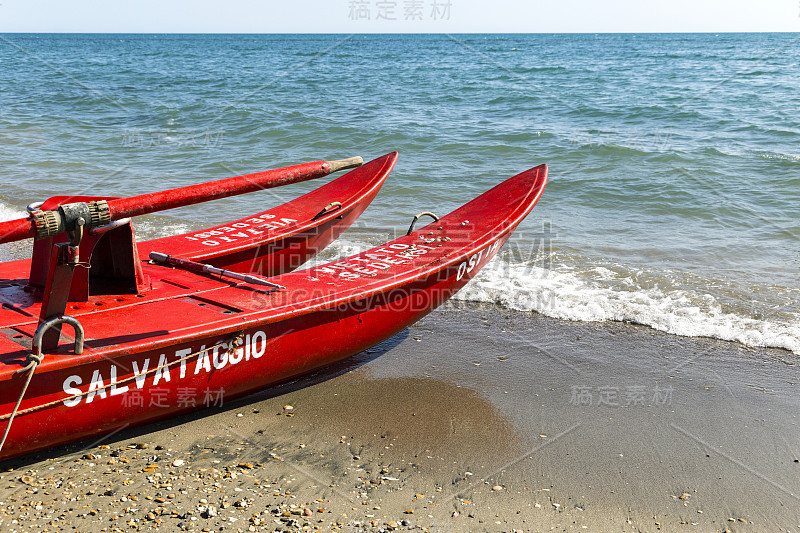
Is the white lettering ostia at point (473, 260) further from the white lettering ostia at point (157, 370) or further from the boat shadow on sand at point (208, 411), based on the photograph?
the white lettering ostia at point (157, 370)

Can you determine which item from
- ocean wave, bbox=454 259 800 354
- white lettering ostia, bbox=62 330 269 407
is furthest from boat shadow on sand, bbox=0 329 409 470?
ocean wave, bbox=454 259 800 354

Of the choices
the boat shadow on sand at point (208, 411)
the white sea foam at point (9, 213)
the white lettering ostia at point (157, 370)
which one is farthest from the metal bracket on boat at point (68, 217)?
the white sea foam at point (9, 213)

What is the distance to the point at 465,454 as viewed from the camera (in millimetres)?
3762

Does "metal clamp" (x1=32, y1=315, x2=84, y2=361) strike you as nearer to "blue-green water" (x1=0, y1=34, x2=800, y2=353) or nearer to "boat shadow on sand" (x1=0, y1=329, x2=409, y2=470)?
"boat shadow on sand" (x1=0, y1=329, x2=409, y2=470)

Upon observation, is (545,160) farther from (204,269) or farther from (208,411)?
(208,411)

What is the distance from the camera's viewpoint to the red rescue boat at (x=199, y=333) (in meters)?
3.29

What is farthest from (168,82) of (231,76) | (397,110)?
(397,110)

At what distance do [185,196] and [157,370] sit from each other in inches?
35.8

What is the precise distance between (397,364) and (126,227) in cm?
202

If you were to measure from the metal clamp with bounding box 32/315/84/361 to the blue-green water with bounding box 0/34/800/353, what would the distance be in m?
3.62

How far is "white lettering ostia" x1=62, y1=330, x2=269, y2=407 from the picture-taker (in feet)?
11.0

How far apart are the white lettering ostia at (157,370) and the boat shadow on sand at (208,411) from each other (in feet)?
1.31

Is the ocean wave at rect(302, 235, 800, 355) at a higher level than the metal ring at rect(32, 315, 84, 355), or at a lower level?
lower

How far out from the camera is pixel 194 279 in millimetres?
4367
